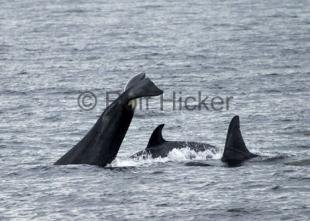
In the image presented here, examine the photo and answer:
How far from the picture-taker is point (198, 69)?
50.7 meters

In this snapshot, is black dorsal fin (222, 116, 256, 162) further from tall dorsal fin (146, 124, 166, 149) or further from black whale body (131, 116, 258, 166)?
tall dorsal fin (146, 124, 166, 149)

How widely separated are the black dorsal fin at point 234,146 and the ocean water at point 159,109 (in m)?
0.39

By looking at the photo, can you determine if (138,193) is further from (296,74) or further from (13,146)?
(296,74)

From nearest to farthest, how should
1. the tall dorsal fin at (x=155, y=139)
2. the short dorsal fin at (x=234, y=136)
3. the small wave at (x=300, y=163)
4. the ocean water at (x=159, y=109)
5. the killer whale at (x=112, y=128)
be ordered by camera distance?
the ocean water at (x=159, y=109) → the killer whale at (x=112, y=128) → the short dorsal fin at (x=234, y=136) → the small wave at (x=300, y=163) → the tall dorsal fin at (x=155, y=139)

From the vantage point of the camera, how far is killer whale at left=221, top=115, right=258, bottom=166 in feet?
92.6

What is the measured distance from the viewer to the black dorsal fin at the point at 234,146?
28.2m

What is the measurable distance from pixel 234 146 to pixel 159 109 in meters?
13.0

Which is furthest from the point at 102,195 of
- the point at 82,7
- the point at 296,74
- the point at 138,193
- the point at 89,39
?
the point at 82,7

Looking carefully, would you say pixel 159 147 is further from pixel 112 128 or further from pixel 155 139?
pixel 112 128

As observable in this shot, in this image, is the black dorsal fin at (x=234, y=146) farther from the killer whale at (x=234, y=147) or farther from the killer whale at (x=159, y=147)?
the killer whale at (x=159, y=147)

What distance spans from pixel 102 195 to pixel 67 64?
30.0m

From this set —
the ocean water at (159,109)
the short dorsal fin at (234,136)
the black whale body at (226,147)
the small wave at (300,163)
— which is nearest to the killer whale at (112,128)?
the ocean water at (159,109)

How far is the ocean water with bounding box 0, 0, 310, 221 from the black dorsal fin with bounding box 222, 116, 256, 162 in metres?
0.39

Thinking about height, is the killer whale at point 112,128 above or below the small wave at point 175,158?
above
